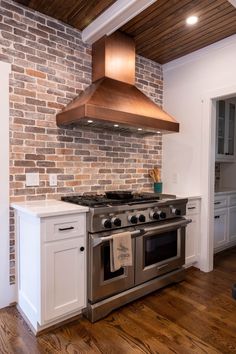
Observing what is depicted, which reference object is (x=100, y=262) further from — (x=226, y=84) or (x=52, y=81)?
(x=226, y=84)

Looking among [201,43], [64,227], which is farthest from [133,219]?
[201,43]

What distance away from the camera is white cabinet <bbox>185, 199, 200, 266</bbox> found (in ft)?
9.99

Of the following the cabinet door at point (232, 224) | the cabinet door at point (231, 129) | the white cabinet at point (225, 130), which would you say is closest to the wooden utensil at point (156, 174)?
the white cabinet at point (225, 130)

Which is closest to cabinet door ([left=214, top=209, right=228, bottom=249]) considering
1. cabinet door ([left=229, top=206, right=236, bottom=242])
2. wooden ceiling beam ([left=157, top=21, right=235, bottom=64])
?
cabinet door ([left=229, top=206, right=236, bottom=242])

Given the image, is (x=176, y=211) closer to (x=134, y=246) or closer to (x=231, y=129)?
(x=134, y=246)

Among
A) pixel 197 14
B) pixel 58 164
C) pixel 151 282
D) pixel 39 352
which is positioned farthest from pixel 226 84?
pixel 39 352

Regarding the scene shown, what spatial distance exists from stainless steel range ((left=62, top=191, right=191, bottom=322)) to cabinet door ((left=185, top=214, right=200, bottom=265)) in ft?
0.74

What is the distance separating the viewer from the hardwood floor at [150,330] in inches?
69.6

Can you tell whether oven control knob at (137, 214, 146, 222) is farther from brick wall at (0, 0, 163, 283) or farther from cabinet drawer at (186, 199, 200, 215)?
cabinet drawer at (186, 199, 200, 215)

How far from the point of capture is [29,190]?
2.40 metres

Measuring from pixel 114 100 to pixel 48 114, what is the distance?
69 centimetres

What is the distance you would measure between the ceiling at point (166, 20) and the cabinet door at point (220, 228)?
7.46 ft

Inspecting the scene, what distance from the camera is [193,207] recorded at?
10.1 feet

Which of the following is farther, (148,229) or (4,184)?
(148,229)
